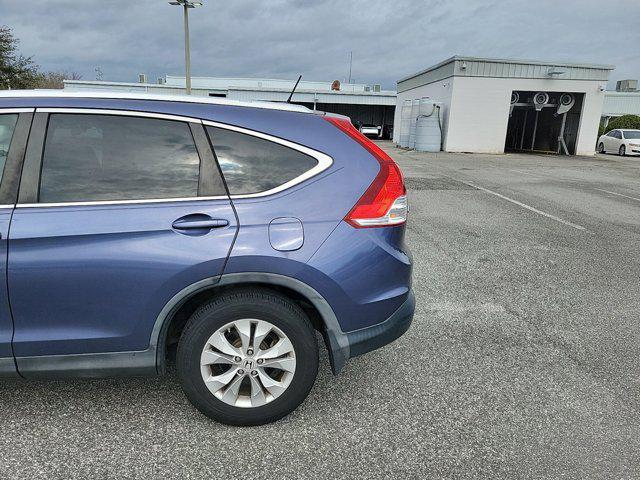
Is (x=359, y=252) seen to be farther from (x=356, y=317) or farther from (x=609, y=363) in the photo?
(x=609, y=363)

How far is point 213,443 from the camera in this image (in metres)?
2.51

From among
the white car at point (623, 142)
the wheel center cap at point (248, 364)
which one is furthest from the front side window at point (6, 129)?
the white car at point (623, 142)

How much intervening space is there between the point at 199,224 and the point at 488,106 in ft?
87.0

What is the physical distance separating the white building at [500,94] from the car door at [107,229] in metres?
25.3

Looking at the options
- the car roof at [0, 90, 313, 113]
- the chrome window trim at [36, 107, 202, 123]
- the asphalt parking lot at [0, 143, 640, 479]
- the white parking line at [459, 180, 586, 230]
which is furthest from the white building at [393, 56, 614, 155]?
the chrome window trim at [36, 107, 202, 123]

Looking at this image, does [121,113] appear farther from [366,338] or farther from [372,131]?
[372,131]

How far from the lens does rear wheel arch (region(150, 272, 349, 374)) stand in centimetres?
241

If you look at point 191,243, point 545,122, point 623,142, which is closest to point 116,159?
point 191,243

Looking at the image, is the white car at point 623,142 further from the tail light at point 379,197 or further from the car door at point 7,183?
the car door at point 7,183

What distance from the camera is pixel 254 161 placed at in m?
2.55

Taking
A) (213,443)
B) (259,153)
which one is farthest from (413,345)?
(259,153)

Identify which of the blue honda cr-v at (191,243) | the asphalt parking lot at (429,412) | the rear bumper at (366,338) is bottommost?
the asphalt parking lot at (429,412)

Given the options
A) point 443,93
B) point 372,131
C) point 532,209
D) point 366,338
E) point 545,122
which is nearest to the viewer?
point 366,338

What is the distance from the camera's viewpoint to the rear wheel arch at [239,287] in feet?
7.91
